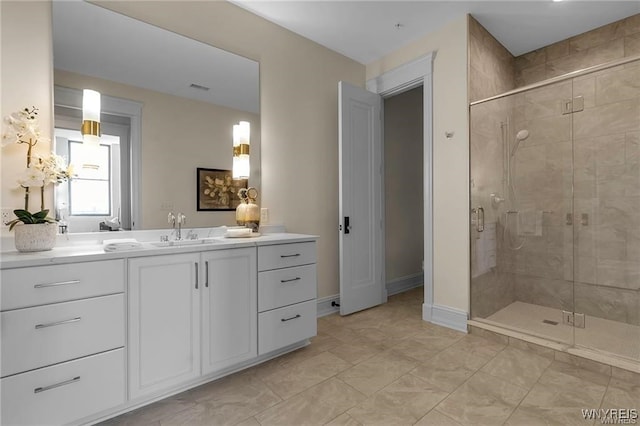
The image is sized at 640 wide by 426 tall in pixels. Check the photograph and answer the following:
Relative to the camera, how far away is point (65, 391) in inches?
53.4

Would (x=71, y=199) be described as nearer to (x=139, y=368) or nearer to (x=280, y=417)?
(x=139, y=368)

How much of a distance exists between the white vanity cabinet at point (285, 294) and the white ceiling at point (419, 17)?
2056 millimetres

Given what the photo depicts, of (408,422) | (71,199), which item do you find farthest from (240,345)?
(71,199)

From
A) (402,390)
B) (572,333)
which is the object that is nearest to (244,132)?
(402,390)

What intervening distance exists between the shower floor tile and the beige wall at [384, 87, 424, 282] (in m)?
1.39

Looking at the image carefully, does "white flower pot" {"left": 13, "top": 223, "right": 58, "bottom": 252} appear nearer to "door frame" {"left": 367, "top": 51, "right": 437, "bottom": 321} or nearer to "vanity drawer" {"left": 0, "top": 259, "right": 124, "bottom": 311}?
"vanity drawer" {"left": 0, "top": 259, "right": 124, "bottom": 311}

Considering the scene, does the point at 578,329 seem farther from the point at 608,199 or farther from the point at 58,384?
the point at 58,384

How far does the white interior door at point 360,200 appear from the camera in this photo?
3.04 m

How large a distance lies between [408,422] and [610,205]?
2.50 metres

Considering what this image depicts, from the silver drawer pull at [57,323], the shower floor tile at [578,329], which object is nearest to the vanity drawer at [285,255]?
the silver drawer pull at [57,323]

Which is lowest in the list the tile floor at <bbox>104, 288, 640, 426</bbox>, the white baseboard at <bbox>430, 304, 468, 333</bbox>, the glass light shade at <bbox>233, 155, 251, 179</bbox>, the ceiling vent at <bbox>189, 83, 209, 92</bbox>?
the tile floor at <bbox>104, 288, 640, 426</bbox>

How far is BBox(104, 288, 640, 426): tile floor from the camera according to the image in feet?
5.11

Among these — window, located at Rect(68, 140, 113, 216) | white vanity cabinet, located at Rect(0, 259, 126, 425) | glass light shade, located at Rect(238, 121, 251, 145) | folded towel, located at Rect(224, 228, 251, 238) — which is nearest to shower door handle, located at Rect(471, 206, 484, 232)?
folded towel, located at Rect(224, 228, 251, 238)

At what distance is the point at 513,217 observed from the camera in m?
2.94
